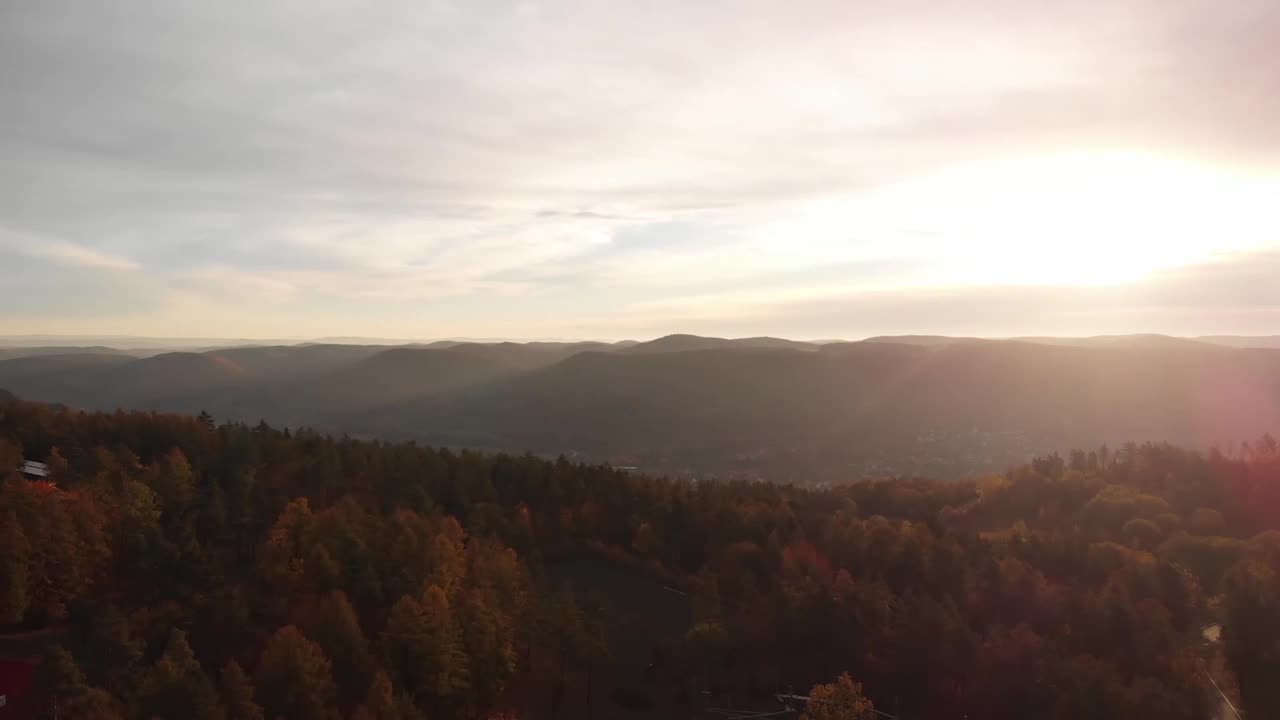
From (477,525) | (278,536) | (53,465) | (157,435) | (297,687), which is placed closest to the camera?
(297,687)

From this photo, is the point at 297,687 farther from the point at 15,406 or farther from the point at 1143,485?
the point at 1143,485

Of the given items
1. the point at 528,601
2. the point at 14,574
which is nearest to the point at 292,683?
the point at 528,601

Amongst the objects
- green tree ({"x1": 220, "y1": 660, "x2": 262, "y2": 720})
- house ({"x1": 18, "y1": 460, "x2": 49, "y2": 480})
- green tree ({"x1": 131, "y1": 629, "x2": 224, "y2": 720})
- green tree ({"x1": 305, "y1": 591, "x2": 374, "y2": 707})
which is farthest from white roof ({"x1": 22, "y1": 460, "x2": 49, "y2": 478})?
green tree ({"x1": 220, "y1": 660, "x2": 262, "y2": 720})

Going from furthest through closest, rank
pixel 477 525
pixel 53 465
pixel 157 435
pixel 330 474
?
pixel 157 435
pixel 330 474
pixel 477 525
pixel 53 465

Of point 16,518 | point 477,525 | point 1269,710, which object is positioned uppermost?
point 16,518

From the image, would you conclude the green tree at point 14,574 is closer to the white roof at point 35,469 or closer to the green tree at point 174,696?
the green tree at point 174,696

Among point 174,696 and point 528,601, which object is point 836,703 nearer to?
point 528,601

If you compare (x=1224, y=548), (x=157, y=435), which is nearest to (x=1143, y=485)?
(x=1224, y=548)

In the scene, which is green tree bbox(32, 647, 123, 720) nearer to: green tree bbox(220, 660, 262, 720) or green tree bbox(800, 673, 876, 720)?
green tree bbox(220, 660, 262, 720)

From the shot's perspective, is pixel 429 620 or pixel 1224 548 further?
pixel 1224 548
